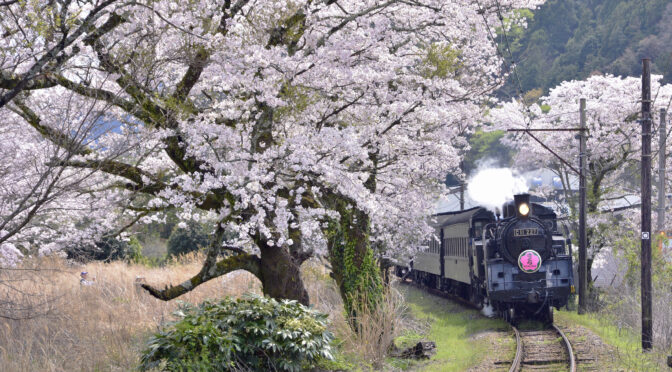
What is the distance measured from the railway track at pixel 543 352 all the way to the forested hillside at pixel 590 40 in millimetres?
35272

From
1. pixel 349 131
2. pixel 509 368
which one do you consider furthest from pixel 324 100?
pixel 509 368

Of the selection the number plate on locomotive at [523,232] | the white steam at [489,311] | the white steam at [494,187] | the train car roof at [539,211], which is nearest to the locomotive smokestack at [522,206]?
the number plate on locomotive at [523,232]

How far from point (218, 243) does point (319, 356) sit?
7.54ft

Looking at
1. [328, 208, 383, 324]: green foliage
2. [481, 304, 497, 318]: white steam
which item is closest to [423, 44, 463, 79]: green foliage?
[328, 208, 383, 324]: green foliage

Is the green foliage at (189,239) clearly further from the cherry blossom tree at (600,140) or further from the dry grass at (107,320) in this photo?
the cherry blossom tree at (600,140)

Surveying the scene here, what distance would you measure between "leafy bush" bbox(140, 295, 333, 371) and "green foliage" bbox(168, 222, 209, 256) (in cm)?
1573

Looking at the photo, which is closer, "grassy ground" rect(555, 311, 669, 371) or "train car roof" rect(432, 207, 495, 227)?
"grassy ground" rect(555, 311, 669, 371)

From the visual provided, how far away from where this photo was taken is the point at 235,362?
9172 millimetres

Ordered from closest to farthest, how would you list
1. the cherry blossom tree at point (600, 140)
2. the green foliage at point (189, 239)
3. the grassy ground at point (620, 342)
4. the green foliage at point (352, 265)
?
the grassy ground at point (620, 342), the green foliage at point (352, 265), the cherry blossom tree at point (600, 140), the green foliage at point (189, 239)

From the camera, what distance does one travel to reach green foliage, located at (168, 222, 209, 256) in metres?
25.4

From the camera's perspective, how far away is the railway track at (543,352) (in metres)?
12.2

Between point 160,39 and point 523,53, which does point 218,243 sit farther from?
point 523,53

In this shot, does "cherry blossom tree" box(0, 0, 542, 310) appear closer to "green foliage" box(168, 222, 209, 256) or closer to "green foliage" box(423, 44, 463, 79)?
"green foliage" box(423, 44, 463, 79)

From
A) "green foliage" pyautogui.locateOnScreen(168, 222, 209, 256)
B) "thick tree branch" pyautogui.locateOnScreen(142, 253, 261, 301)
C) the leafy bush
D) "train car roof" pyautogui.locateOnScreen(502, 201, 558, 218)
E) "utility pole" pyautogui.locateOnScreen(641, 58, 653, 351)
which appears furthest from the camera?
"green foliage" pyautogui.locateOnScreen(168, 222, 209, 256)
